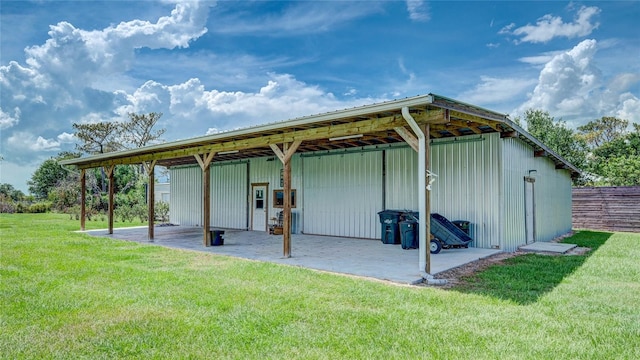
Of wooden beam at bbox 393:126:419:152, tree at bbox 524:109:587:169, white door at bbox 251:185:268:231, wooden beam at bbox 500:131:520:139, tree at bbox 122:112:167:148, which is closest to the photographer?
wooden beam at bbox 393:126:419:152

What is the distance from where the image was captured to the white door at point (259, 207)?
13.8m

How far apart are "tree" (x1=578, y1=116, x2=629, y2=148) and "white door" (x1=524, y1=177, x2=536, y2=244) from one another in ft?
68.5

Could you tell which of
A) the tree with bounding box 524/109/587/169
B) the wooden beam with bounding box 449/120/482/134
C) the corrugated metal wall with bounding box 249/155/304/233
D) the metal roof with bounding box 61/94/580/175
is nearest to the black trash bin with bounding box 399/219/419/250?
the metal roof with bounding box 61/94/580/175

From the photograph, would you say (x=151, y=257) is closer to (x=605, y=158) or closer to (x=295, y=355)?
(x=295, y=355)

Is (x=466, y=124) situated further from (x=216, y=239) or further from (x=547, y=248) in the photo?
(x=216, y=239)

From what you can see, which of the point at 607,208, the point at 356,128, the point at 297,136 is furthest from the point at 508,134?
the point at 607,208

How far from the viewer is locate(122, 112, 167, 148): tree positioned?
95.5 ft

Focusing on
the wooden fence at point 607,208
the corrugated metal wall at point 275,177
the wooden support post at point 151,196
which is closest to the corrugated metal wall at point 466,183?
the corrugated metal wall at point 275,177

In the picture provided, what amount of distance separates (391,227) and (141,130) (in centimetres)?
2554

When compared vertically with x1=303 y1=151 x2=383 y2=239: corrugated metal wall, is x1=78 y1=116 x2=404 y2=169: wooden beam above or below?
above

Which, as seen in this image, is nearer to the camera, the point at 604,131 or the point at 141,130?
the point at 604,131

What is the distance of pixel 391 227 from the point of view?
982 centimetres

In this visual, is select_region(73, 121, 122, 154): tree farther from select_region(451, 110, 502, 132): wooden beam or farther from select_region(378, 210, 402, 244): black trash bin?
select_region(451, 110, 502, 132): wooden beam

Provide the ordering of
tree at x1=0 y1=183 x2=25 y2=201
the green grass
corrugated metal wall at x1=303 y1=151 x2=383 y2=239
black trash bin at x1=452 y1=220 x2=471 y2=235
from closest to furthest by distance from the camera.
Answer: the green grass
black trash bin at x1=452 y1=220 x2=471 y2=235
corrugated metal wall at x1=303 y1=151 x2=383 y2=239
tree at x1=0 y1=183 x2=25 y2=201
